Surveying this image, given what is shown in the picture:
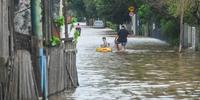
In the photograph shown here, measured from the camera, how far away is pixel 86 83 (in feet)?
61.4

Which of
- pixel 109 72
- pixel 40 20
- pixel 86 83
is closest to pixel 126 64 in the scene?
pixel 109 72

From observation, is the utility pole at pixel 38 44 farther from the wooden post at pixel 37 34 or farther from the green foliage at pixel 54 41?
the green foliage at pixel 54 41

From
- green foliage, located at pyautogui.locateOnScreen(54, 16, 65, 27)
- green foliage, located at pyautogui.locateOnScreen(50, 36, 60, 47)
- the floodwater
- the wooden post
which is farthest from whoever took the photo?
green foliage, located at pyautogui.locateOnScreen(54, 16, 65, 27)

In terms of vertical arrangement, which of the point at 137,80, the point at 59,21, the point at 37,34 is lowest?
the point at 137,80

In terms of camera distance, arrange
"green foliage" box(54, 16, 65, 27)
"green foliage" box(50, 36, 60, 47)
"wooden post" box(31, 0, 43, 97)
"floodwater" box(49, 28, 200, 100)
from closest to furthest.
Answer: "wooden post" box(31, 0, 43, 97) → "green foliage" box(50, 36, 60, 47) → "floodwater" box(49, 28, 200, 100) → "green foliage" box(54, 16, 65, 27)

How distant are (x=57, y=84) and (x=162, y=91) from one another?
286 cm

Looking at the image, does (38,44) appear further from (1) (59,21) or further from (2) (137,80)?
(2) (137,80)

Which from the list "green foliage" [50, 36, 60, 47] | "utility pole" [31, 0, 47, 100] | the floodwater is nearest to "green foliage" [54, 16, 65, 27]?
"green foliage" [50, 36, 60, 47]

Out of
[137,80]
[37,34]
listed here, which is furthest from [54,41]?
[137,80]

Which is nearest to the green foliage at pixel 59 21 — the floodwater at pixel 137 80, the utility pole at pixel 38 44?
the floodwater at pixel 137 80

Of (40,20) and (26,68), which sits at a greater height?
(40,20)

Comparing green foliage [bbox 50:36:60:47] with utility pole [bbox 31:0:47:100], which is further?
green foliage [bbox 50:36:60:47]

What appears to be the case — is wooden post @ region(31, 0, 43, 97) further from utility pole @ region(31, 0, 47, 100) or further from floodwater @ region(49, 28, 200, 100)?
floodwater @ region(49, 28, 200, 100)

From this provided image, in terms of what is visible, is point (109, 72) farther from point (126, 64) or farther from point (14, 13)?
point (14, 13)
